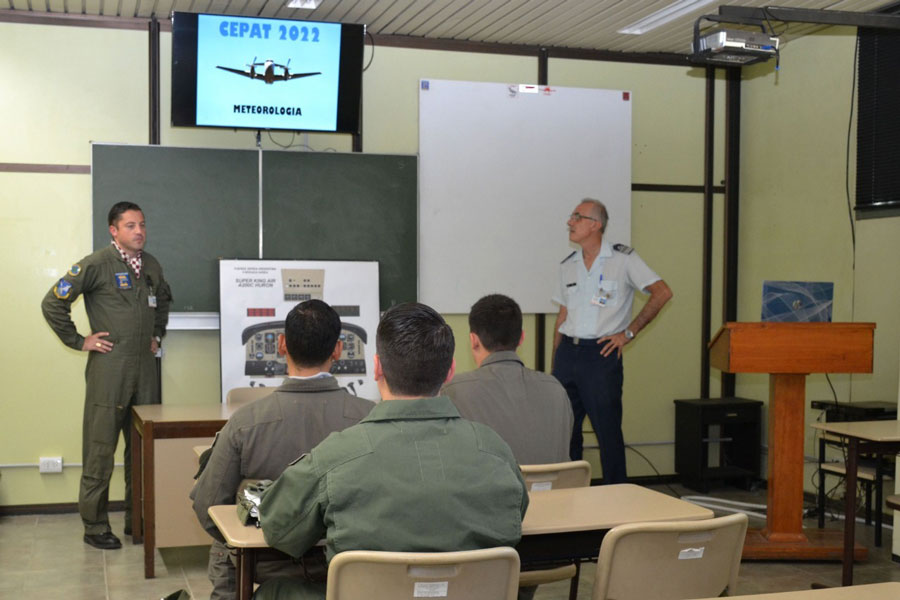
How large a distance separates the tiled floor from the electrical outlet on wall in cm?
48

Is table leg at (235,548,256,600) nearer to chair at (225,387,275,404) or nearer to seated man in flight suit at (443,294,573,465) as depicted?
seated man in flight suit at (443,294,573,465)

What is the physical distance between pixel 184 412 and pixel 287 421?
2070 millimetres

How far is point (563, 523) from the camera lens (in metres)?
2.46

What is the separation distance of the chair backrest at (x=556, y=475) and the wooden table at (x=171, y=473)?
6.13 feet

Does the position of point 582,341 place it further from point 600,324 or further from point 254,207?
point 254,207

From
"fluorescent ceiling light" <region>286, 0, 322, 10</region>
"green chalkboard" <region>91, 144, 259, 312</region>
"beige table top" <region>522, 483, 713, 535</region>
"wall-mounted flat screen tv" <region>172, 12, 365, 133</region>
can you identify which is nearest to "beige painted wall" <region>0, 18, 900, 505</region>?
"green chalkboard" <region>91, 144, 259, 312</region>

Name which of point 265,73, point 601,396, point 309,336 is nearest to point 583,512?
point 309,336

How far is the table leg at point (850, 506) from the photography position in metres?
4.25

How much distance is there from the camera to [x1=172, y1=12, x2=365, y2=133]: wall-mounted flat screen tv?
5680 mm

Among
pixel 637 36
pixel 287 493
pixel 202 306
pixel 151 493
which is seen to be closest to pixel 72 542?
pixel 151 493

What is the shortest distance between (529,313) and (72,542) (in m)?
3.28

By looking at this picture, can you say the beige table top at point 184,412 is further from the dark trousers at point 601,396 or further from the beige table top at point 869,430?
the beige table top at point 869,430

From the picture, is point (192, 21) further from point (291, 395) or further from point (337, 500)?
point (337, 500)

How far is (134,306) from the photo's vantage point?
519 centimetres
